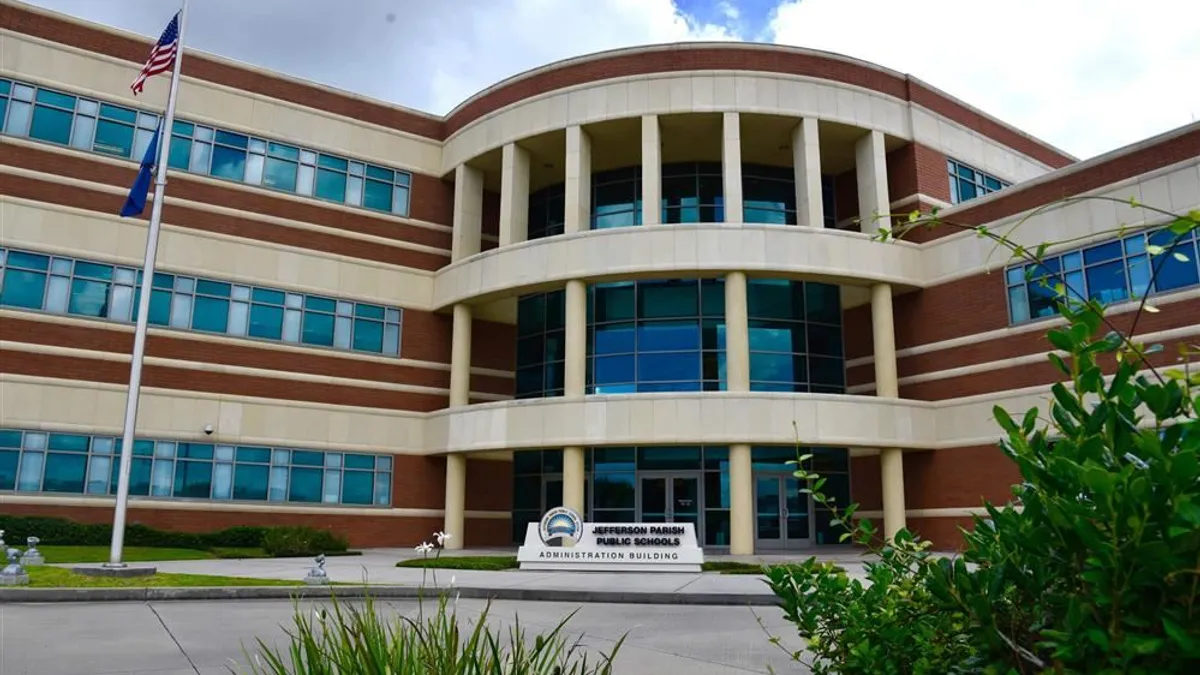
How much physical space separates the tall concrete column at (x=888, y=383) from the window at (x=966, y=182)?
6.09 meters

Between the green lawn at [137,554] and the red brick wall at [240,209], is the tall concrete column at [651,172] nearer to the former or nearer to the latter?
the red brick wall at [240,209]

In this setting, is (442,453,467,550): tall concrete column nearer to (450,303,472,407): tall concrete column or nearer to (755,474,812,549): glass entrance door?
(450,303,472,407): tall concrete column

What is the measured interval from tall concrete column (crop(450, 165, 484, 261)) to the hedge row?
39.6ft

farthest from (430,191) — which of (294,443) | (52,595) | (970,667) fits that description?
(970,667)

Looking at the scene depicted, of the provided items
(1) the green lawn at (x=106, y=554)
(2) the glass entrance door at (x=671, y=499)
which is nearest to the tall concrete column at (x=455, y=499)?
(2) the glass entrance door at (x=671, y=499)

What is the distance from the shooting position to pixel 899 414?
2770cm

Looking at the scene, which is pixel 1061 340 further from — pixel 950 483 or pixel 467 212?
pixel 467 212

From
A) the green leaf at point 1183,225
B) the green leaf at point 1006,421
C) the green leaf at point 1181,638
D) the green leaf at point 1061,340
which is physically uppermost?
the green leaf at point 1183,225

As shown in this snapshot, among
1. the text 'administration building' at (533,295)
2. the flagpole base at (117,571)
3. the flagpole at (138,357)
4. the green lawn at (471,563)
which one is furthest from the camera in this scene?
the text 'administration building' at (533,295)

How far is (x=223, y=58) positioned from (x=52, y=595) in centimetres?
2326

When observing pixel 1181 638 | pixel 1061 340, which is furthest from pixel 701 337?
pixel 1181 638

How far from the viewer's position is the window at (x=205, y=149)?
28297 millimetres

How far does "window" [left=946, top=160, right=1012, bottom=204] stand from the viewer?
32500 mm

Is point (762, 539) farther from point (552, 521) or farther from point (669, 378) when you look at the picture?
point (552, 521)
